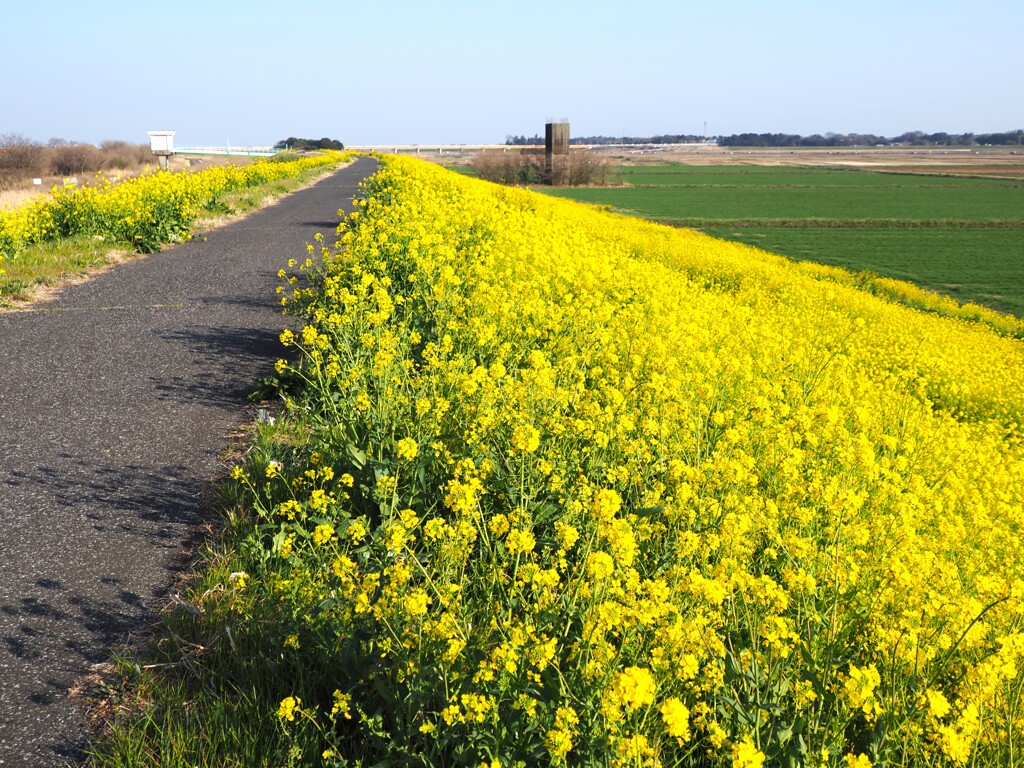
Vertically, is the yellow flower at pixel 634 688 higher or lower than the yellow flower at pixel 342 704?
higher

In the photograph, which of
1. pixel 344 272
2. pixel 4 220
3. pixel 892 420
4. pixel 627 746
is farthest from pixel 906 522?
pixel 4 220

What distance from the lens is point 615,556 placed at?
2660 millimetres

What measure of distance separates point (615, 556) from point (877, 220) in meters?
43.1

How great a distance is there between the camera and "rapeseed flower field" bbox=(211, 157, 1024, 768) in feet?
7.48

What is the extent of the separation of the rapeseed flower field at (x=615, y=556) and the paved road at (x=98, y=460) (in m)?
0.44

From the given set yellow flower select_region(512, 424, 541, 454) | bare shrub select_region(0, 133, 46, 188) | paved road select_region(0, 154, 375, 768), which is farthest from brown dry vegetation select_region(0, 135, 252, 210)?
yellow flower select_region(512, 424, 541, 454)

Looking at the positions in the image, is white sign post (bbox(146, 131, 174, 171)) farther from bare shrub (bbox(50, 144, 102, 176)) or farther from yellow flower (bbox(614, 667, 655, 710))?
yellow flower (bbox(614, 667, 655, 710))

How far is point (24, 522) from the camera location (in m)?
3.89

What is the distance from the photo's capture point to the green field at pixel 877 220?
966 inches

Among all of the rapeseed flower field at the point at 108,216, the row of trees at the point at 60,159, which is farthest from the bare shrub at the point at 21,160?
the rapeseed flower field at the point at 108,216

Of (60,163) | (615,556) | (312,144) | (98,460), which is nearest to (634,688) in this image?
(615,556)

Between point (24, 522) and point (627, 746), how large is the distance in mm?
3392

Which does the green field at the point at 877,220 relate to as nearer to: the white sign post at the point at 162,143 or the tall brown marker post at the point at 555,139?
the tall brown marker post at the point at 555,139

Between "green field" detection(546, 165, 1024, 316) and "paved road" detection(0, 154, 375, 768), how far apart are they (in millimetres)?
18209
